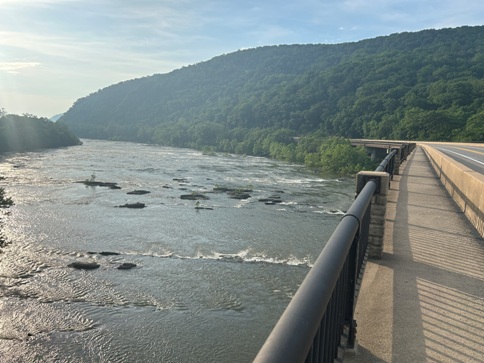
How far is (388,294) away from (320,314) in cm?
334

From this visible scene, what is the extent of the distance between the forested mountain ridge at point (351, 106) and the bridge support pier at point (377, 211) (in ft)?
235

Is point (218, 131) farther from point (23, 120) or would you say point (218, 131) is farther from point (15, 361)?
point (15, 361)

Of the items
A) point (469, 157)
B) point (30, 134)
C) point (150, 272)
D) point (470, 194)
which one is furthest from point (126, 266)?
point (30, 134)

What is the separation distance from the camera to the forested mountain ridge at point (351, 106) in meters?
90.8

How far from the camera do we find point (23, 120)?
85.3 metres

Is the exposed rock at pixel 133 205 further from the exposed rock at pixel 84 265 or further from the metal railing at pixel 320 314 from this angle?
the metal railing at pixel 320 314

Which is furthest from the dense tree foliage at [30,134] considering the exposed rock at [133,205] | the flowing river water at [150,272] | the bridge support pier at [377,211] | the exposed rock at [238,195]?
the bridge support pier at [377,211]

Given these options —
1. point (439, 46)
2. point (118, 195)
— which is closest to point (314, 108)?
point (439, 46)

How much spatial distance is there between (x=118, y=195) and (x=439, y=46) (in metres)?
168

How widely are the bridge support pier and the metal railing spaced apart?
2413 millimetres

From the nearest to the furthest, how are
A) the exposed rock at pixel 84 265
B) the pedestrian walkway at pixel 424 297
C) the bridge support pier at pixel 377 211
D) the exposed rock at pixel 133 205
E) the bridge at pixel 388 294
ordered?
the bridge at pixel 388 294 < the pedestrian walkway at pixel 424 297 < the bridge support pier at pixel 377 211 < the exposed rock at pixel 84 265 < the exposed rock at pixel 133 205

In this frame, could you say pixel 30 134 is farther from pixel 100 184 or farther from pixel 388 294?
pixel 388 294

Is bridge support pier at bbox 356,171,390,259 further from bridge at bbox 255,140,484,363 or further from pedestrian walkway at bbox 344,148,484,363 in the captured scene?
pedestrian walkway at bbox 344,148,484,363

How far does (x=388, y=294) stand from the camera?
180 inches
